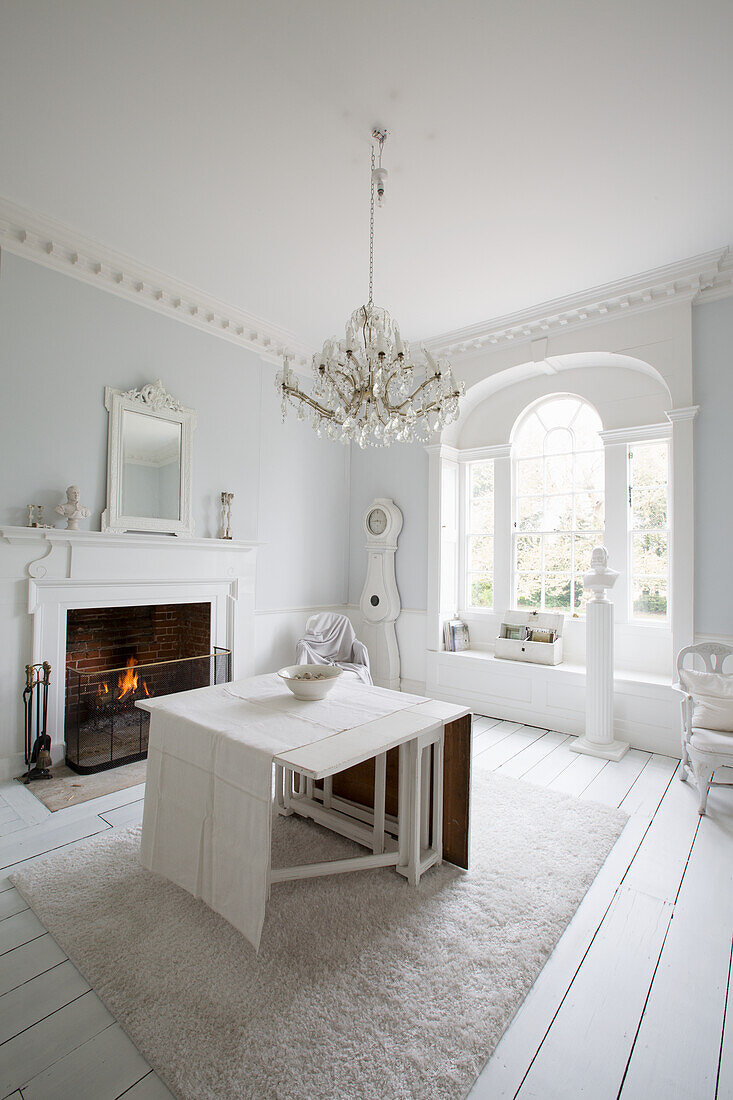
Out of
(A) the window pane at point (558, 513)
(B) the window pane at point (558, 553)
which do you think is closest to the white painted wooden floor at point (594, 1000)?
(B) the window pane at point (558, 553)

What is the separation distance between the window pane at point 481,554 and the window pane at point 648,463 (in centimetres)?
126

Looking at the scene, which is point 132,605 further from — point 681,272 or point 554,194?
point 681,272

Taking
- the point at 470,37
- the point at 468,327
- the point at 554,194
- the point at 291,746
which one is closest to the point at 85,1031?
the point at 291,746

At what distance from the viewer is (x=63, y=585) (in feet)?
10.2

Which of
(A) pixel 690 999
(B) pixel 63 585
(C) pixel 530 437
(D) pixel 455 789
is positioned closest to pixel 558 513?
(C) pixel 530 437

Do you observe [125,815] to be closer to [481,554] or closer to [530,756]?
[530,756]

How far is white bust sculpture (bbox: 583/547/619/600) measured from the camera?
352cm

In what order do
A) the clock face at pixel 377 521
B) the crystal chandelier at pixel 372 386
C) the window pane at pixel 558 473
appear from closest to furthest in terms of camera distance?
the crystal chandelier at pixel 372 386, the window pane at pixel 558 473, the clock face at pixel 377 521

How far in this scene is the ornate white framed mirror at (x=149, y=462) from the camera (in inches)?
131

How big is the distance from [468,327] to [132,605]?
3.26m

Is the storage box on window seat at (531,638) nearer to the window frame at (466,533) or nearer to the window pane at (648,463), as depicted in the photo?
the window frame at (466,533)

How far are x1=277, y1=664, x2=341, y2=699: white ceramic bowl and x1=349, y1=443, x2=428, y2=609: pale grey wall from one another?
2.29 metres

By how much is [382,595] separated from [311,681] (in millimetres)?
2449

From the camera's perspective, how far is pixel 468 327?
13.7ft
